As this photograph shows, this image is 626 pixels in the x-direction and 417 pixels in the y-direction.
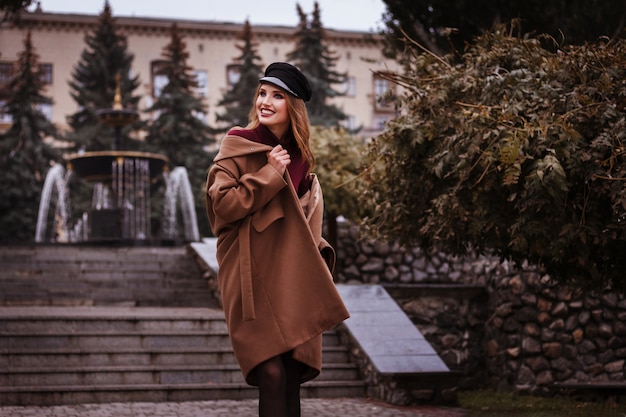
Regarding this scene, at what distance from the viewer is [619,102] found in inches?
276

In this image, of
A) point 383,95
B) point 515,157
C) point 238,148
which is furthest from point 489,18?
point 238,148

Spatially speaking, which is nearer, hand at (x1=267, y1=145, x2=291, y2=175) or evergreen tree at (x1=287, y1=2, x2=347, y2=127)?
hand at (x1=267, y1=145, x2=291, y2=175)

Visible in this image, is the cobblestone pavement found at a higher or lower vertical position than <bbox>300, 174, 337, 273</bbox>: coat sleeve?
lower

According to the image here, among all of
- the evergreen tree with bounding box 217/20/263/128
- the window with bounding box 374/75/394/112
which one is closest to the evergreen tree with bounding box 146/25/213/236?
the evergreen tree with bounding box 217/20/263/128

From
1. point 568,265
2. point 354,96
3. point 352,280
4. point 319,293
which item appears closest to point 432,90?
point 568,265

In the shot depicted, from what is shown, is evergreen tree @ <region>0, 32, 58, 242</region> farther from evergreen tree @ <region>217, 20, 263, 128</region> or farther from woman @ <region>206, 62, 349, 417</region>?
woman @ <region>206, 62, 349, 417</region>

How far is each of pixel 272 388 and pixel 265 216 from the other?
690 mm

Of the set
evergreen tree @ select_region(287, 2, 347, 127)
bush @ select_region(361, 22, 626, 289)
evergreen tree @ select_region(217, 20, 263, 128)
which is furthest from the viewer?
evergreen tree @ select_region(217, 20, 263, 128)

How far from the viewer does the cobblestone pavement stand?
7.67 metres

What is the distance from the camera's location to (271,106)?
13.8ft

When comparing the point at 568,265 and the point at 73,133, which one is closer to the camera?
the point at 568,265

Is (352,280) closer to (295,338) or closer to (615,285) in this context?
(615,285)

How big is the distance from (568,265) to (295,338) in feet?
16.3

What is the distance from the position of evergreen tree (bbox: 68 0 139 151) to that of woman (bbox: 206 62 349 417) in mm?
32363
